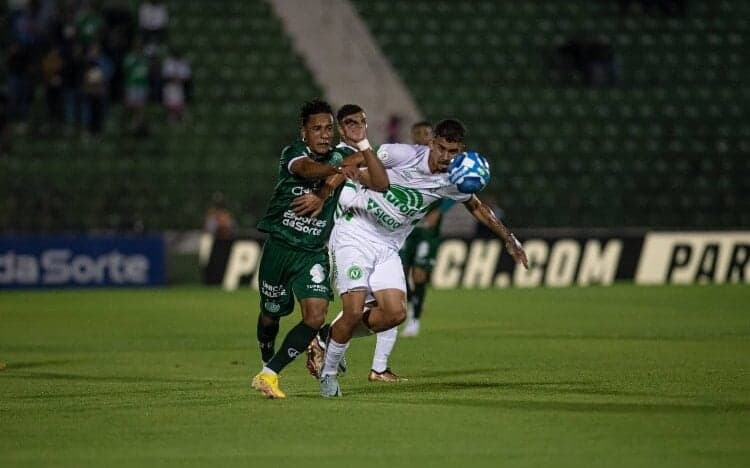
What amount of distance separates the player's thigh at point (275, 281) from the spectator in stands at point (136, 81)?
17.8 m

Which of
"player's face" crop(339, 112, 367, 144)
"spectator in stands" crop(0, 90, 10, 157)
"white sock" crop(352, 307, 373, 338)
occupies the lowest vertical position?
"spectator in stands" crop(0, 90, 10, 157)

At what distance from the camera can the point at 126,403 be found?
402 inches

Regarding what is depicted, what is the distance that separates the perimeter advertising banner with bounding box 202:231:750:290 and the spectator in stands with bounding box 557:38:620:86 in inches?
274

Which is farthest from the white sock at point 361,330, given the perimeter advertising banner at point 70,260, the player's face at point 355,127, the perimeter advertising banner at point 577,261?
the perimeter advertising banner at point 70,260

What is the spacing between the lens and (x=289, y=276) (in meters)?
11.0

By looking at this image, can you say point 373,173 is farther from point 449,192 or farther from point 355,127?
point 449,192

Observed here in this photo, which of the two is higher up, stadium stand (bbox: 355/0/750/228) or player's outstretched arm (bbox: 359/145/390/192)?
player's outstretched arm (bbox: 359/145/390/192)

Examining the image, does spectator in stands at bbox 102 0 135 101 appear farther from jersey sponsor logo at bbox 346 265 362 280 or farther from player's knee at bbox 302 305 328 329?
player's knee at bbox 302 305 328 329

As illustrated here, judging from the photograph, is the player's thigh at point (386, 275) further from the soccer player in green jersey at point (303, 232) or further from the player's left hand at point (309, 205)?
the player's left hand at point (309, 205)

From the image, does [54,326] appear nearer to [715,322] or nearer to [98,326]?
[98,326]

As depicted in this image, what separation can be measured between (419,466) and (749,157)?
2548cm

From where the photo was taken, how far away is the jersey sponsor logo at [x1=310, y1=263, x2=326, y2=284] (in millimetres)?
10762

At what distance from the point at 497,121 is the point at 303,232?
21045mm

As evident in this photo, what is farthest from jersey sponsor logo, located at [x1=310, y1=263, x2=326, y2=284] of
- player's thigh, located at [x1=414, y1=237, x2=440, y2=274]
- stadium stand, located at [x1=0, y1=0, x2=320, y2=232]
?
stadium stand, located at [x1=0, y1=0, x2=320, y2=232]
